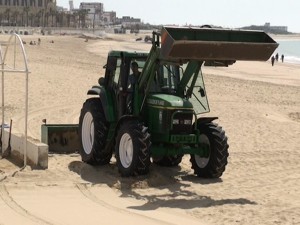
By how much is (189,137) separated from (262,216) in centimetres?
211

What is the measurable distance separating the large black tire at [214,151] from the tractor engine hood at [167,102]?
2.25ft

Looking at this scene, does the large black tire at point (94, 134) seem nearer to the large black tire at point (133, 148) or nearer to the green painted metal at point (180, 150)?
the large black tire at point (133, 148)

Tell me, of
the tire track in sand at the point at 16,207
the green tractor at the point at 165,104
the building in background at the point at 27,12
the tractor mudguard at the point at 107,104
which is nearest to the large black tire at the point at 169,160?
the green tractor at the point at 165,104

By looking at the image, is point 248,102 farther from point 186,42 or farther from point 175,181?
point 186,42

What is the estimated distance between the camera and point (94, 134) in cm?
959

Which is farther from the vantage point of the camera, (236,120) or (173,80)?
(236,120)

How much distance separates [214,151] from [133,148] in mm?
1417

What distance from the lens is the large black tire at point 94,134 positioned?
9.57 metres

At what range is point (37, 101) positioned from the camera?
57.4ft


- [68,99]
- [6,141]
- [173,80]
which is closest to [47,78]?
[68,99]

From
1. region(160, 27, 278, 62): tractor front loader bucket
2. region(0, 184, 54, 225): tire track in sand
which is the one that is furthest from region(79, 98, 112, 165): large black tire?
region(160, 27, 278, 62): tractor front loader bucket

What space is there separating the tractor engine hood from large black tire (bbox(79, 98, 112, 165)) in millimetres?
1126

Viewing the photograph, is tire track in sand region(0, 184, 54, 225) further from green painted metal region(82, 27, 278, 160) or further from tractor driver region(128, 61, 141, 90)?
tractor driver region(128, 61, 141, 90)

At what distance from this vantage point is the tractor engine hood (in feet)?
28.1
